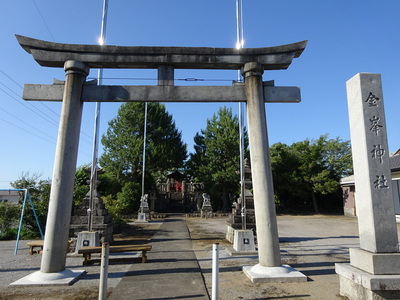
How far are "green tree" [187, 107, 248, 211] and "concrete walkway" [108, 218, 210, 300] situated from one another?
20.9 metres

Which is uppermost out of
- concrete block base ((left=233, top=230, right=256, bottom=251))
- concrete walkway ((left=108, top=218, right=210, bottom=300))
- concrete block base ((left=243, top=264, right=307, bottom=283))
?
concrete block base ((left=233, top=230, right=256, bottom=251))

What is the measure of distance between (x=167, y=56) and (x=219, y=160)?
2439 centimetres

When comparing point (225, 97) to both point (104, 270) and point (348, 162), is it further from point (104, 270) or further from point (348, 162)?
point (348, 162)

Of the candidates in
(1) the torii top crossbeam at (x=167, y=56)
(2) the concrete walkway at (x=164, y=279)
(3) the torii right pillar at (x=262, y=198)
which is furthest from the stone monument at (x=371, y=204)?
(2) the concrete walkway at (x=164, y=279)

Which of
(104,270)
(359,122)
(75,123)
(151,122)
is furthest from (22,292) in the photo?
(151,122)

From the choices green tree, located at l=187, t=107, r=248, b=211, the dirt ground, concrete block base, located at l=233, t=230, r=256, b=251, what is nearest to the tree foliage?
green tree, located at l=187, t=107, r=248, b=211

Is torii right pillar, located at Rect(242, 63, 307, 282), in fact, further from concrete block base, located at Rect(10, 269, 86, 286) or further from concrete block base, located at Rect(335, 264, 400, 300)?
concrete block base, located at Rect(10, 269, 86, 286)

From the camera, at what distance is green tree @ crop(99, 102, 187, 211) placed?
97.6 ft

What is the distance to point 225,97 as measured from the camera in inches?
266

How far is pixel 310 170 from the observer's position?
28.5m

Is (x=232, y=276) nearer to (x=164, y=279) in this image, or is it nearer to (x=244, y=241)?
(x=164, y=279)

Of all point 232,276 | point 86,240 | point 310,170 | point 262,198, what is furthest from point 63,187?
point 310,170

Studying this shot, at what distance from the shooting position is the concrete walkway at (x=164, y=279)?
499cm

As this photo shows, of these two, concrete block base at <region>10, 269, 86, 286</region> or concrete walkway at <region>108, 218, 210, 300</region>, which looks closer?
concrete walkway at <region>108, 218, 210, 300</region>
